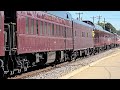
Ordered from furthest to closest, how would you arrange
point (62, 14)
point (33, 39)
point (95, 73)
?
1. point (62, 14)
2. point (33, 39)
3. point (95, 73)

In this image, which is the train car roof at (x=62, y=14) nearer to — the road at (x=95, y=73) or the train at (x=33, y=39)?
the train at (x=33, y=39)

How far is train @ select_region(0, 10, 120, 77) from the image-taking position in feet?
51.7

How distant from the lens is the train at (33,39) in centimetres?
1576

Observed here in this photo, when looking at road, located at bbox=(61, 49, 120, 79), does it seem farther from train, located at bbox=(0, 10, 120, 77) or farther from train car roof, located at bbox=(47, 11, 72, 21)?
train car roof, located at bbox=(47, 11, 72, 21)

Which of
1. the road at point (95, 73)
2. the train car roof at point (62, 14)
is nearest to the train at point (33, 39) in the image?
the train car roof at point (62, 14)

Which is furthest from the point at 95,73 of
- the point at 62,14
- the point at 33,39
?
the point at 62,14

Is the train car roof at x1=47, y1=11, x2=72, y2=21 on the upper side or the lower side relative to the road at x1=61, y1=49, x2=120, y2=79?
upper

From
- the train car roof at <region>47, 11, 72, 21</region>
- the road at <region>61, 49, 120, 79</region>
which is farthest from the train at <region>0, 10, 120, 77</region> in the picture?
the road at <region>61, 49, 120, 79</region>

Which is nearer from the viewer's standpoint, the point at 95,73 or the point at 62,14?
the point at 95,73

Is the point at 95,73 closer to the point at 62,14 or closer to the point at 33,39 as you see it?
the point at 33,39

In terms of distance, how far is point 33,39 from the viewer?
18500mm

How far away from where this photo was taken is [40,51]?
20203mm
